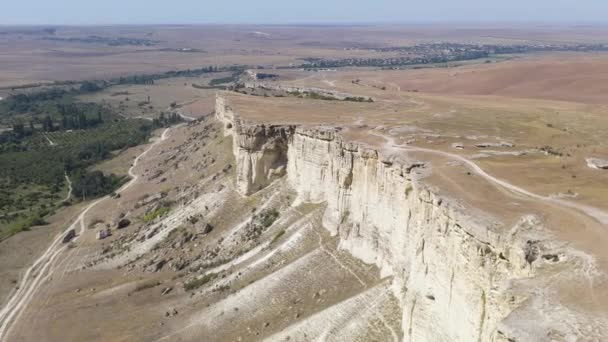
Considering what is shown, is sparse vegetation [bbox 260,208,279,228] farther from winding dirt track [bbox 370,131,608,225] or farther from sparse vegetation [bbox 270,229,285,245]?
winding dirt track [bbox 370,131,608,225]

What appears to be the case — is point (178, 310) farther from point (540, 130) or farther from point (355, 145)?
point (540, 130)

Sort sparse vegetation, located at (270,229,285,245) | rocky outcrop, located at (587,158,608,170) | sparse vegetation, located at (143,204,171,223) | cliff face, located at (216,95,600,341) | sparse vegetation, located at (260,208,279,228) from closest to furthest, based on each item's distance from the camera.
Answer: cliff face, located at (216,95,600,341)
rocky outcrop, located at (587,158,608,170)
sparse vegetation, located at (270,229,285,245)
sparse vegetation, located at (260,208,279,228)
sparse vegetation, located at (143,204,171,223)

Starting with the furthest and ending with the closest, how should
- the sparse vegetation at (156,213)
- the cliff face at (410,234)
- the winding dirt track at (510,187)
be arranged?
the sparse vegetation at (156,213) → the winding dirt track at (510,187) → the cliff face at (410,234)

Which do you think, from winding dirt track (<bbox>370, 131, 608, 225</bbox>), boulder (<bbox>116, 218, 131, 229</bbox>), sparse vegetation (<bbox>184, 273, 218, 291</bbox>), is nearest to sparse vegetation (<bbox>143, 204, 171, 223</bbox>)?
boulder (<bbox>116, 218, 131, 229</bbox>)

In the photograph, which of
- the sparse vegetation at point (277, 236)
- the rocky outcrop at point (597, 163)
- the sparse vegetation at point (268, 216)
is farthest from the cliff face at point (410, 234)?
the rocky outcrop at point (597, 163)

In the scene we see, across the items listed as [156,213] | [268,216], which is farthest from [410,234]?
[156,213]

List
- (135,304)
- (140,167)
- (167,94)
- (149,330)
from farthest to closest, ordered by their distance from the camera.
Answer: (167,94) → (140,167) → (135,304) → (149,330)

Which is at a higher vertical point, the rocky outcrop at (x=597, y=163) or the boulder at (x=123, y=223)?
the rocky outcrop at (x=597, y=163)

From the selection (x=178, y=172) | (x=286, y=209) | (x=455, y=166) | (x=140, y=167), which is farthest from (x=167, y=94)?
(x=455, y=166)

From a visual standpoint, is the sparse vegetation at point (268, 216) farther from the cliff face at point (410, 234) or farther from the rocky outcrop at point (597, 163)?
the rocky outcrop at point (597, 163)
